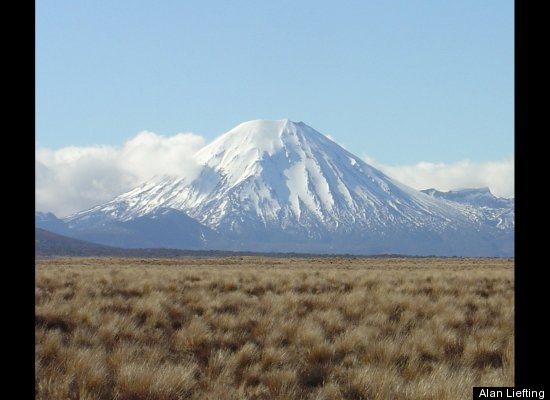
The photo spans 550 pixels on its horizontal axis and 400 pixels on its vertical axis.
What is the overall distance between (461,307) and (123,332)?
7571 mm

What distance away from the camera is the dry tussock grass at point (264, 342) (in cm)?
722

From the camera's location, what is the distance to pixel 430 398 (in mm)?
6793

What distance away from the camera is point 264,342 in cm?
980

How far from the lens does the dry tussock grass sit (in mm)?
7219
